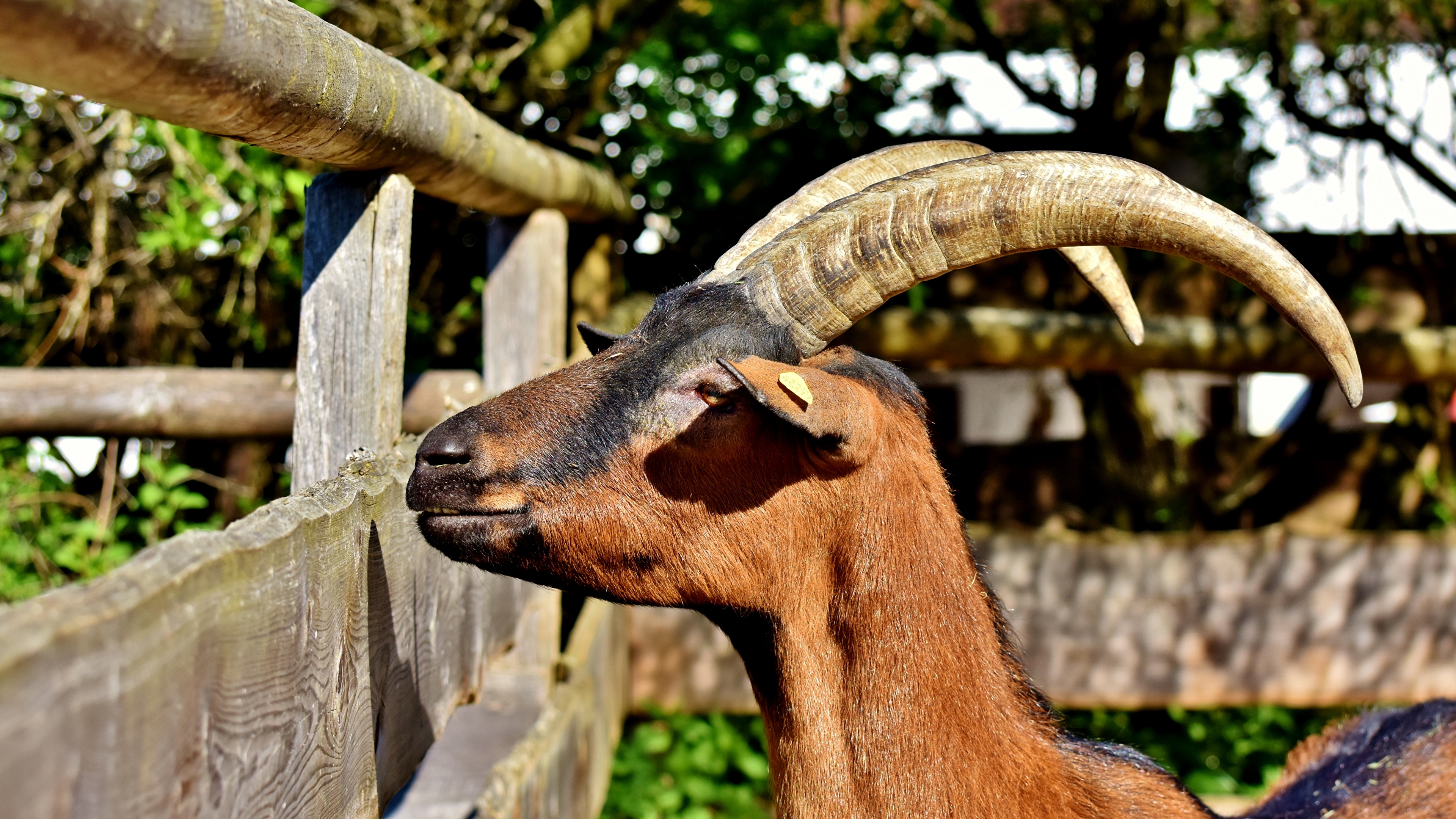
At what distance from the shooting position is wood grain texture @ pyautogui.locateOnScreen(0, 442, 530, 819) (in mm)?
887

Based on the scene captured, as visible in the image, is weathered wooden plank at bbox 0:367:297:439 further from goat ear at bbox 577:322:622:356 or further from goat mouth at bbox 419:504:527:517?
goat mouth at bbox 419:504:527:517

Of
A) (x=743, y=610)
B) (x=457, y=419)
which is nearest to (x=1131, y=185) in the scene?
(x=743, y=610)

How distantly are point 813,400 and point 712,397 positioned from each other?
22cm

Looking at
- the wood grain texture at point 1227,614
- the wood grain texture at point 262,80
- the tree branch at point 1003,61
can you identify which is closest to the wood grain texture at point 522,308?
the wood grain texture at point 262,80

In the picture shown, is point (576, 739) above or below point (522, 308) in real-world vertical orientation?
below

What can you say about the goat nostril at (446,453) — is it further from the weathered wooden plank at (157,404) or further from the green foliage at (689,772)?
the green foliage at (689,772)

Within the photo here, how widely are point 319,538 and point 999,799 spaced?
1321 millimetres

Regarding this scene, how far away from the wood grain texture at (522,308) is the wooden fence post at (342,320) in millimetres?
1311

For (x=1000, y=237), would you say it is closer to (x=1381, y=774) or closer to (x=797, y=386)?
(x=797, y=386)

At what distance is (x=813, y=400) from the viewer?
1.86m

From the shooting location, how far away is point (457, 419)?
1946mm

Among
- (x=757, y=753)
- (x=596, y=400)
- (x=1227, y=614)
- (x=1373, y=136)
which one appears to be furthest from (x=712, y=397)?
(x=1373, y=136)

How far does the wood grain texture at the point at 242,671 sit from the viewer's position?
0.89m

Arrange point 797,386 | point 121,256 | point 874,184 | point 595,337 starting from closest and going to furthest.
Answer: point 797,386
point 874,184
point 595,337
point 121,256
